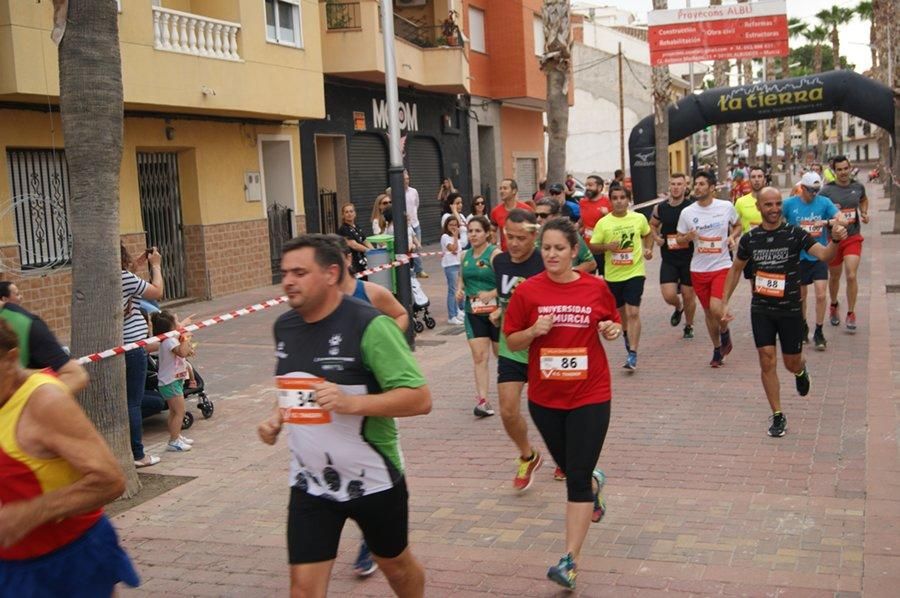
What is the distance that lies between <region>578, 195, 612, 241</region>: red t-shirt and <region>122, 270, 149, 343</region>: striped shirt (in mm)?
7243

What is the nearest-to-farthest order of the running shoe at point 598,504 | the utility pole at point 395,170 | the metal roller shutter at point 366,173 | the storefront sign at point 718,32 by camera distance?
the running shoe at point 598,504 → the utility pole at point 395,170 → the metal roller shutter at point 366,173 → the storefront sign at point 718,32

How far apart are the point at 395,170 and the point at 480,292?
14.5ft

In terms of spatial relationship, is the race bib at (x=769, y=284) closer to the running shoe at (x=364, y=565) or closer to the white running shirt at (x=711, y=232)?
the white running shirt at (x=711, y=232)

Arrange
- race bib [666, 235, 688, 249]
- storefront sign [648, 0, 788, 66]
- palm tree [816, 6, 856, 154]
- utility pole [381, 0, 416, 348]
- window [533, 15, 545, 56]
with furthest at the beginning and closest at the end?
palm tree [816, 6, 856, 154]
window [533, 15, 545, 56]
storefront sign [648, 0, 788, 66]
utility pole [381, 0, 416, 348]
race bib [666, 235, 688, 249]

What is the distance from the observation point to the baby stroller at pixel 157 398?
8.96m

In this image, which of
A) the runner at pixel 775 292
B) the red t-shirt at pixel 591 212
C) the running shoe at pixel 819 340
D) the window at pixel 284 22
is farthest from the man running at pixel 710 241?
the window at pixel 284 22

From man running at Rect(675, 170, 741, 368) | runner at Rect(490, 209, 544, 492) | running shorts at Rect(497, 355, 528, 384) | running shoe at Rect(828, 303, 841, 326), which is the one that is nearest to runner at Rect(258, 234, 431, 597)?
runner at Rect(490, 209, 544, 492)

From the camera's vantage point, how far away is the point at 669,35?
24.3m

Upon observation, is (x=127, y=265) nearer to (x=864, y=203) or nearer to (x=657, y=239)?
(x=657, y=239)

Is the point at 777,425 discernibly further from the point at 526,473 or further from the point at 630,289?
the point at 630,289

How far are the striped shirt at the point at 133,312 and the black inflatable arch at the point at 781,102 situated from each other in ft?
59.7

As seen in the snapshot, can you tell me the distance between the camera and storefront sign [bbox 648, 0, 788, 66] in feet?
79.2

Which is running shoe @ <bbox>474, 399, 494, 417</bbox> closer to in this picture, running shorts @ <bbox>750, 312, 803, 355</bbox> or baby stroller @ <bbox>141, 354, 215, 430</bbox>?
running shorts @ <bbox>750, 312, 803, 355</bbox>

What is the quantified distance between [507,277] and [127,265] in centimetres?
339
